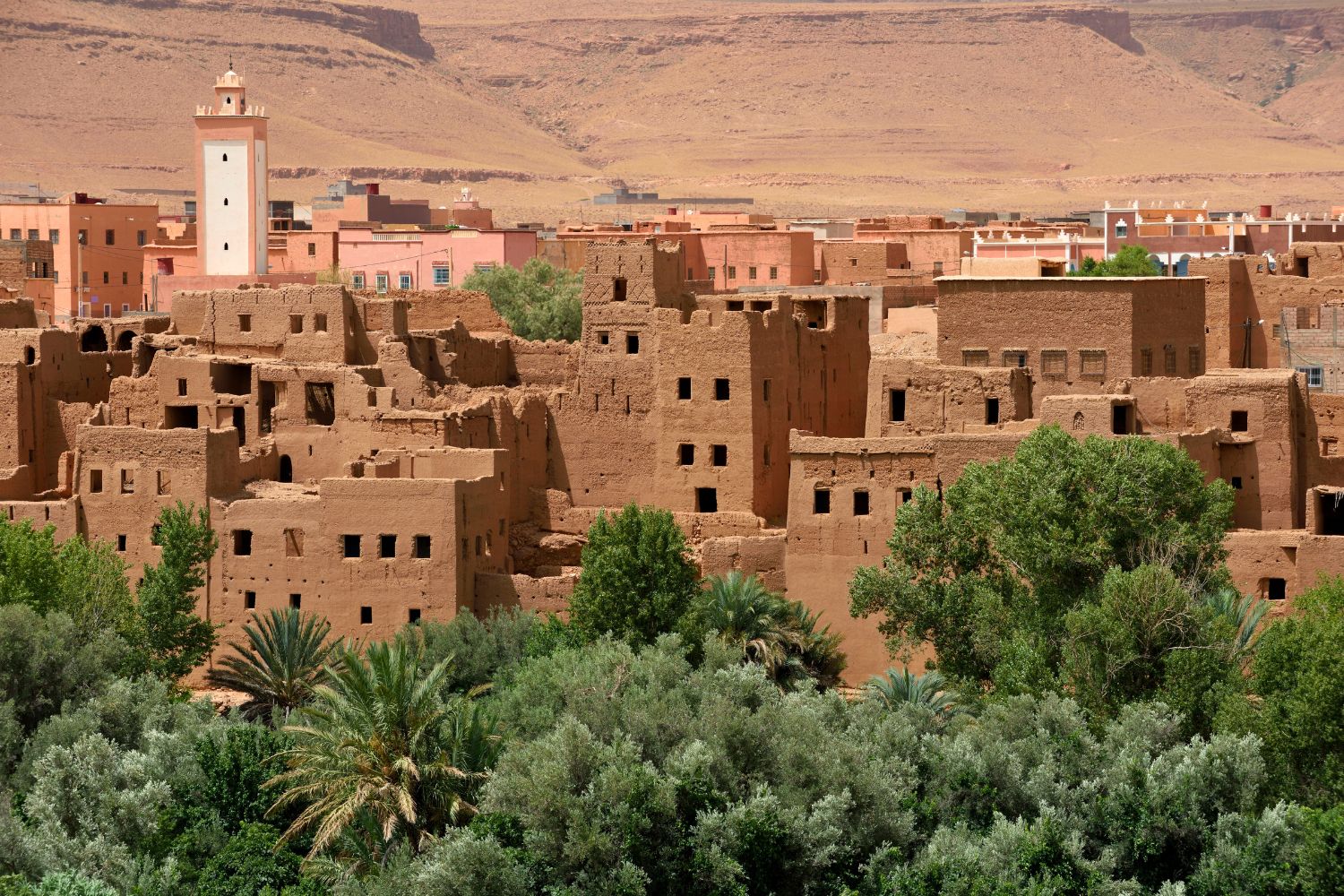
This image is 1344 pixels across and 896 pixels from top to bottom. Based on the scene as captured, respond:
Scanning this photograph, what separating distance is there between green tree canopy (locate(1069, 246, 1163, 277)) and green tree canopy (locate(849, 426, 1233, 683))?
23.6 metres

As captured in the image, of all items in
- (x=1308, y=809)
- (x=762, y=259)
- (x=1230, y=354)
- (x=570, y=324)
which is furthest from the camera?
(x=762, y=259)

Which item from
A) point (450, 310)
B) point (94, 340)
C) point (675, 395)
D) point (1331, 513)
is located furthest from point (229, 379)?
point (1331, 513)

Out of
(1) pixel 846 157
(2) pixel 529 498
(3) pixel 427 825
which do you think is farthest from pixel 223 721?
(1) pixel 846 157

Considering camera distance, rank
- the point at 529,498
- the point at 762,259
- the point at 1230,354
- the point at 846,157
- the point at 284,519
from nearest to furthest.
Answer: the point at 284,519 < the point at 529,498 < the point at 1230,354 < the point at 762,259 < the point at 846,157

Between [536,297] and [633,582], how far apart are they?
23.9 metres

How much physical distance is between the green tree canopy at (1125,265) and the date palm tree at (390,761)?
1276 inches

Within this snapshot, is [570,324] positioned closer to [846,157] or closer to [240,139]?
[240,139]

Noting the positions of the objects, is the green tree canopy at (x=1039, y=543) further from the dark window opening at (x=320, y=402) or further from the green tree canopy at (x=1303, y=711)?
the dark window opening at (x=320, y=402)

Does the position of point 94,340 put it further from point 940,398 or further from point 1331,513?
point 1331,513

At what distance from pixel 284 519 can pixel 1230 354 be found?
22297 mm

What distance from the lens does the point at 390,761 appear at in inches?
1387

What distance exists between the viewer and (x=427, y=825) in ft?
115

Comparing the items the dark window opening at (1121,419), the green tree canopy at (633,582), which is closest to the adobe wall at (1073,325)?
the dark window opening at (1121,419)

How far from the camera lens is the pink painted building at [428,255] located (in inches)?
2936
